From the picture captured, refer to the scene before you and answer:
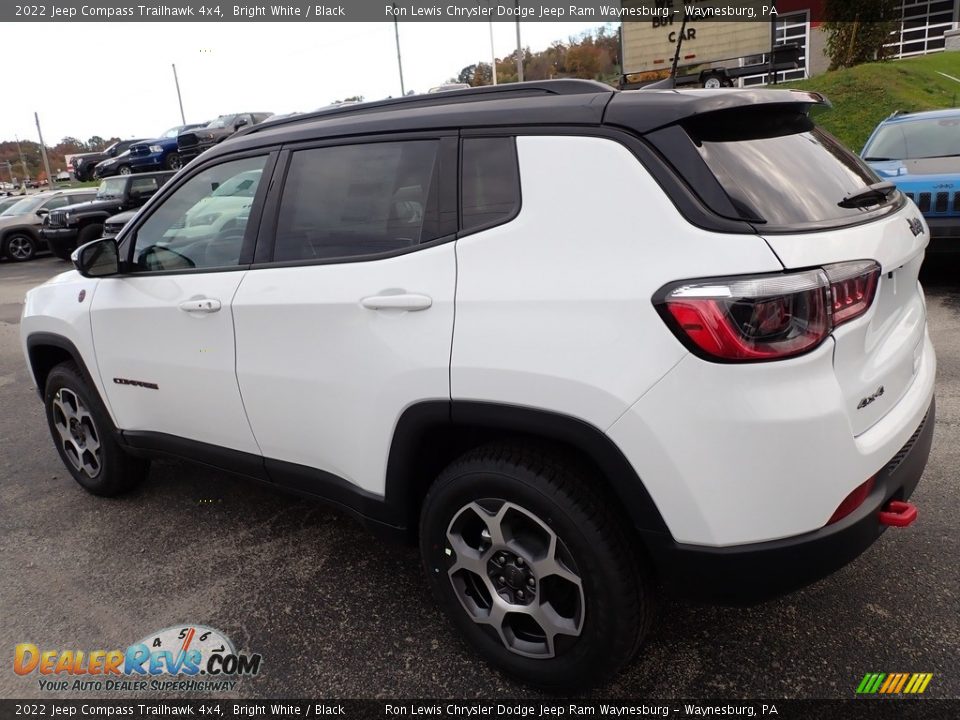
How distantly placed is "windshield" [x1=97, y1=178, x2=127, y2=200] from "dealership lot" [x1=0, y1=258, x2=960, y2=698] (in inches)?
620

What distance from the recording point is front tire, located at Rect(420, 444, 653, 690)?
2072 mm

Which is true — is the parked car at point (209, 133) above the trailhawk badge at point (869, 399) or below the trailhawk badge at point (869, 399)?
above

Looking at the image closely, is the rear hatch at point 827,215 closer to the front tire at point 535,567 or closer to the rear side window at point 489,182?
the rear side window at point 489,182

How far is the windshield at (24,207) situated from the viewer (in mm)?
18812

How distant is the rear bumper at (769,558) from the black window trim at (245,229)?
75.4 inches

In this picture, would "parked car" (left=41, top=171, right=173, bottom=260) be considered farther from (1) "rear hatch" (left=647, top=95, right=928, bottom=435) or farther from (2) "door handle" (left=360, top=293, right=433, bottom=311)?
→ (1) "rear hatch" (left=647, top=95, right=928, bottom=435)

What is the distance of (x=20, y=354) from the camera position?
7953 mm

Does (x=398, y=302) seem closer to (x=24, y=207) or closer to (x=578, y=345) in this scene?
(x=578, y=345)

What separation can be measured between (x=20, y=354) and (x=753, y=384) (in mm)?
8399

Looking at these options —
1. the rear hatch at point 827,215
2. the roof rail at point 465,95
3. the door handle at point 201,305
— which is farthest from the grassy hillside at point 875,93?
the door handle at point 201,305

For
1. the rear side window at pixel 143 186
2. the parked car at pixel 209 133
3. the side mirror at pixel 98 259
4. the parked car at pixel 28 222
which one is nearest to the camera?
the side mirror at pixel 98 259

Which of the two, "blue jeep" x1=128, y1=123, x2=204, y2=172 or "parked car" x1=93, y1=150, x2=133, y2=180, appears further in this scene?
"parked car" x1=93, y1=150, x2=133, y2=180

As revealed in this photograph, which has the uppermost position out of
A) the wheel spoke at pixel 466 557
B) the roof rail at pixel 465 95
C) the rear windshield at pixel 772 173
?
the roof rail at pixel 465 95

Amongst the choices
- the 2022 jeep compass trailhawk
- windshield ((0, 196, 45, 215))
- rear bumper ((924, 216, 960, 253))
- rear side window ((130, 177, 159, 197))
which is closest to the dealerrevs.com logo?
the 2022 jeep compass trailhawk
